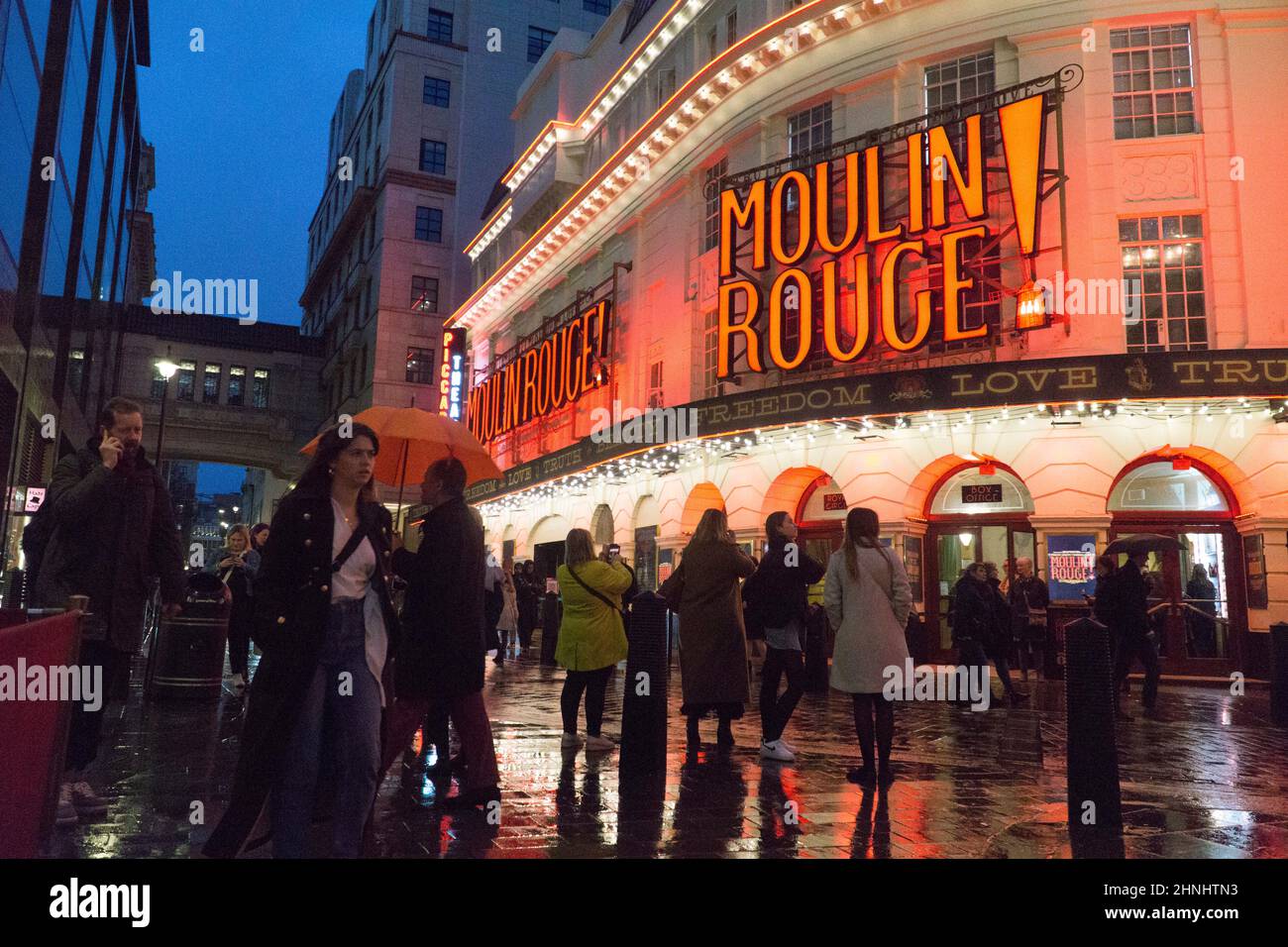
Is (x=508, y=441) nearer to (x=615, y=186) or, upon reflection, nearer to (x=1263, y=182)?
(x=615, y=186)

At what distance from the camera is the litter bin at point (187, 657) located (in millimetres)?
9664

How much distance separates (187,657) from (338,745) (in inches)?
277

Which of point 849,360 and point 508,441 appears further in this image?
point 508,441

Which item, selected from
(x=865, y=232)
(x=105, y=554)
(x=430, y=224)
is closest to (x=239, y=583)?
(x=105, y=554)

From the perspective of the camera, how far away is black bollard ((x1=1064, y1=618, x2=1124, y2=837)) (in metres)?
5.16

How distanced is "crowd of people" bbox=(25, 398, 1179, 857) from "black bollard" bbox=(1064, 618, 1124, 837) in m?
1.34

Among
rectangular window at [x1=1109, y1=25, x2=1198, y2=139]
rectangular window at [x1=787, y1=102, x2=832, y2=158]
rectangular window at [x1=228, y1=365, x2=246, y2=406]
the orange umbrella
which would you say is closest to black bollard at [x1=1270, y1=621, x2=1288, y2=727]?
the orange umbrella

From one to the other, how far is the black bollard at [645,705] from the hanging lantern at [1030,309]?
32.4 ft

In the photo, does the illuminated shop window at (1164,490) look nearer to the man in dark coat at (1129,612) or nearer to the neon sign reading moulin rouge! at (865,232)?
the neon sign reading moulin rouge! at (865,232)

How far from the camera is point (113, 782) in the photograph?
5703mm

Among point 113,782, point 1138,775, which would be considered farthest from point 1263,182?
point 113,782

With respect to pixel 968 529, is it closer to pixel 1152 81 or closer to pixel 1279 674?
pixel 1279 674
